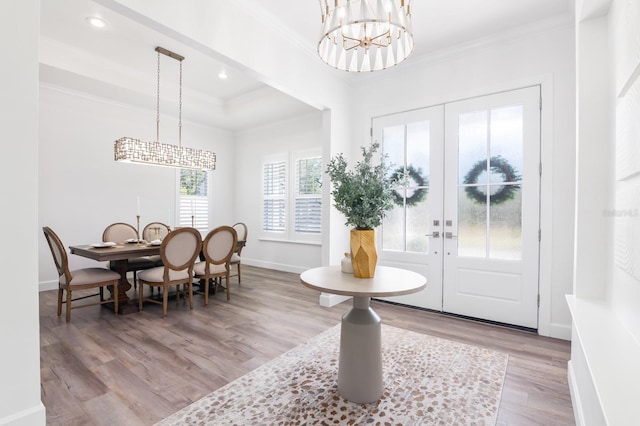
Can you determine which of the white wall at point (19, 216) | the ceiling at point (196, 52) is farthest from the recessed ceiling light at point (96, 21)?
the white wall at point (19, 216)

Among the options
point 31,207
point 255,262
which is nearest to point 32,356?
point 31,207

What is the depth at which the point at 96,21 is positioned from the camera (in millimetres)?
3246

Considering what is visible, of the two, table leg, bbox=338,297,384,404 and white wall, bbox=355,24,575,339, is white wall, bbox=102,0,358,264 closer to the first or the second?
white wall, bbox=355,24,575,339

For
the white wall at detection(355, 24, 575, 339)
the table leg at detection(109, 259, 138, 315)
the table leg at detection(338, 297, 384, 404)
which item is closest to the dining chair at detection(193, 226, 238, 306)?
the table leg at detection(109, 259, 138, 315)

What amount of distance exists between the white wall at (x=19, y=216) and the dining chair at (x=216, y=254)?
7.68ft

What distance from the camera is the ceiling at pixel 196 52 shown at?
2.91m

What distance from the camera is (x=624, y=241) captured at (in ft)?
4.42

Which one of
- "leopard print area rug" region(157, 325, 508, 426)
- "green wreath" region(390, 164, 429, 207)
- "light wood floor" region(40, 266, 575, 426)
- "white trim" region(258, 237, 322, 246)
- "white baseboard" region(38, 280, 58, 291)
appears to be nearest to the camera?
"leopard print area rug" region(157, 325, 508, 426)

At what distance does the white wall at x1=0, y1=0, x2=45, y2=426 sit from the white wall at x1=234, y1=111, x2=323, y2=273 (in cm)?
438

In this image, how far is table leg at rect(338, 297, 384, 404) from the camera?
190cm

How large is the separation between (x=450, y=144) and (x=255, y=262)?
4.71 metres

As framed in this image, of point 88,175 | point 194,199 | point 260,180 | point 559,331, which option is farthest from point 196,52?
point 559,331

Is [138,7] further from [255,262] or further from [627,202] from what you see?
[255,262]

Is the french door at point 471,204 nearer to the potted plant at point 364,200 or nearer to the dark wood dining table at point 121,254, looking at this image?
the potted plant at point 364,200
